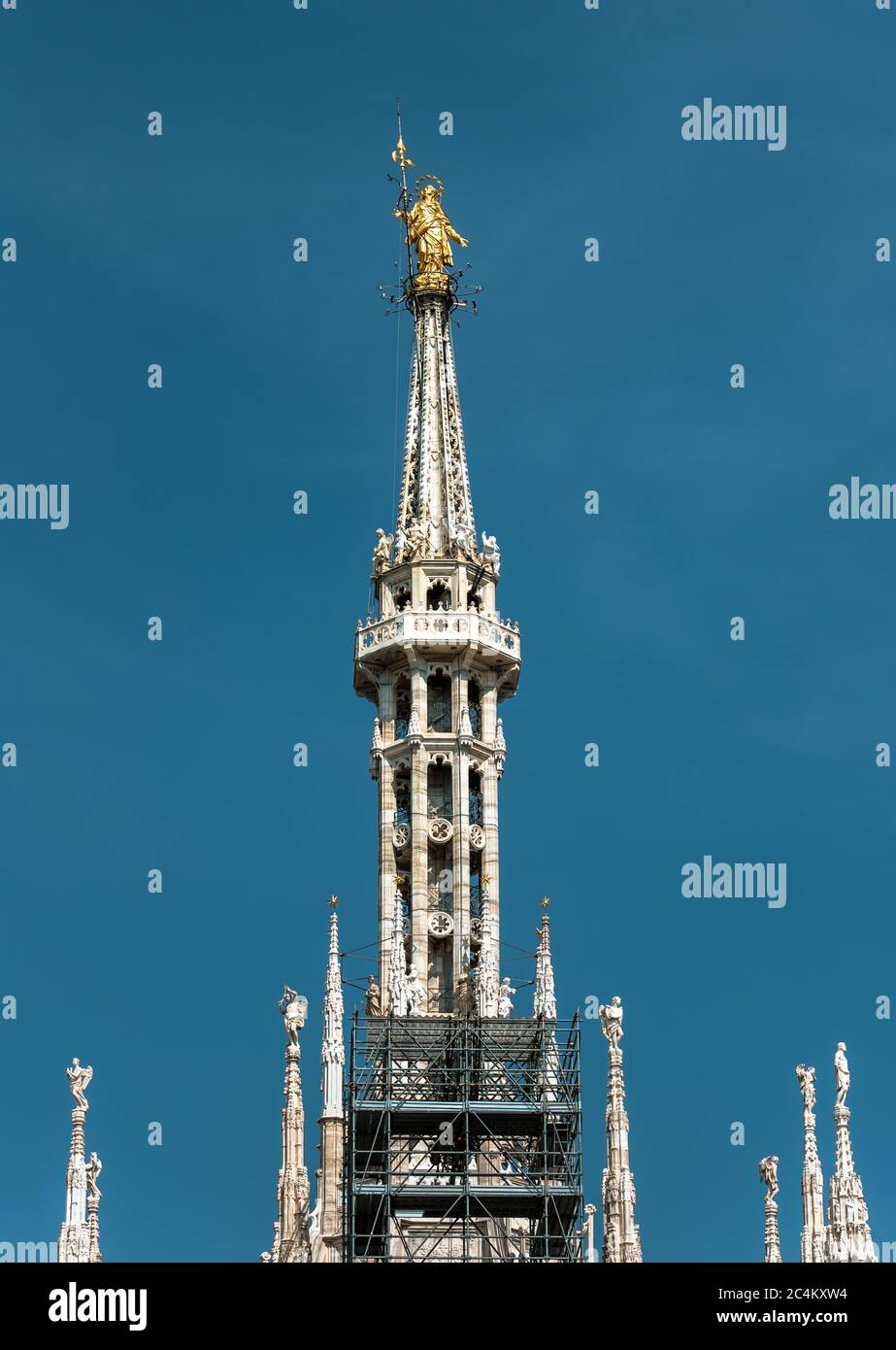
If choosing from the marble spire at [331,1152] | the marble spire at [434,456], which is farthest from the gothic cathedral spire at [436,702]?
the marble spire at [331,1152]

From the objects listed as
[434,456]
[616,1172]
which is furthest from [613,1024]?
[434,456]

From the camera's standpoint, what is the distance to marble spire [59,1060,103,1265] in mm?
112938

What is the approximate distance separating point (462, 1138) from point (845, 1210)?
16.1m

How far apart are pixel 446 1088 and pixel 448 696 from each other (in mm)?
33301

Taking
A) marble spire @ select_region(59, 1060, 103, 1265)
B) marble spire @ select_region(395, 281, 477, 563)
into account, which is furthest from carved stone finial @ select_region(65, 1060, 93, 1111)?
marble spire @ select_region(395, 281, 477, 563)

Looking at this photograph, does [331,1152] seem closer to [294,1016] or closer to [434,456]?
[294,1016]

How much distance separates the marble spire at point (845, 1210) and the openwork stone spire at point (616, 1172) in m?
8.26

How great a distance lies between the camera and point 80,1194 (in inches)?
4525

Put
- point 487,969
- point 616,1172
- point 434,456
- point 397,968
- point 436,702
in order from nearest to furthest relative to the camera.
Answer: point 616,1172
point 397,968
point 487,969
point 436,702
point 434,456

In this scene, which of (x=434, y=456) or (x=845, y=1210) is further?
(x=434, y=456)

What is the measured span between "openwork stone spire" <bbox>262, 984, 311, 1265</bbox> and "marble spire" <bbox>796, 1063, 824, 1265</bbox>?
1876 centimetres

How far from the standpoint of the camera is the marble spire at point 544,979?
139 meters

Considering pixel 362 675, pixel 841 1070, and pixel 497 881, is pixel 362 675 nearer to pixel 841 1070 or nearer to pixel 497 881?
pixel 497 881
